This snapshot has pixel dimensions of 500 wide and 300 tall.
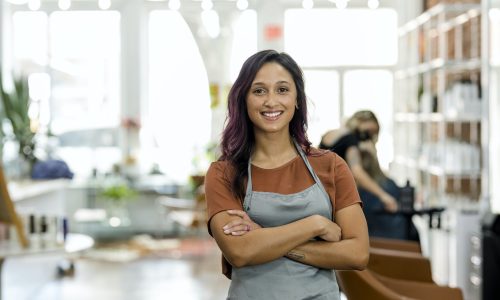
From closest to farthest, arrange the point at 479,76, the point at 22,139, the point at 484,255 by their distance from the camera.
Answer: the point at 484,255 → the point at 479,76 → the point at 22,139

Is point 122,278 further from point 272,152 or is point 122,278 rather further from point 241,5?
point 272,152

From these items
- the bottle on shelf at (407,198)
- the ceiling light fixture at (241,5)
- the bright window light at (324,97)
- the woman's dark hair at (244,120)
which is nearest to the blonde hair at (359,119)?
the bottle on shelf at (407,198)

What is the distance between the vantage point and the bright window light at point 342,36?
13.8 m

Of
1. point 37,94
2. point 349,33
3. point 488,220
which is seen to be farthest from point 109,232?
point 488,220

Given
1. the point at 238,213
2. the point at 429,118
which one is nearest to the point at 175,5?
the point at 429,118

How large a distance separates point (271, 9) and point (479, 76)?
5456 millimetres

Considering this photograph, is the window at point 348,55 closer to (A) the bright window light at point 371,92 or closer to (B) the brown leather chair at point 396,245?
(A) the bright window light at point 371,92

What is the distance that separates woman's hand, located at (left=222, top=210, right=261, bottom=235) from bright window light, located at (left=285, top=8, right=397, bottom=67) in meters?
11.3

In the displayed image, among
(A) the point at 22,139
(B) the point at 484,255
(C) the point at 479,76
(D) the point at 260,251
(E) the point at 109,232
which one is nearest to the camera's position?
(D) the point at 260,251

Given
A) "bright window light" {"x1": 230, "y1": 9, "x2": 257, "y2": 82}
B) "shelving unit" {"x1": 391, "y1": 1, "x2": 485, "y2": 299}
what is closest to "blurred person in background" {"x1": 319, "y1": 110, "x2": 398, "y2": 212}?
"shelving unit" {"x1": 391, "y1": 1, "x2": 485, "y2": 299}

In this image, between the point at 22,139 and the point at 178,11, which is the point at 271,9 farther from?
the point at 22,139

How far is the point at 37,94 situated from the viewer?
14141 millimetres

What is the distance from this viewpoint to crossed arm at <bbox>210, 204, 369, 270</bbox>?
2.53 metres

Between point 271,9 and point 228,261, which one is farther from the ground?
point 271,9
